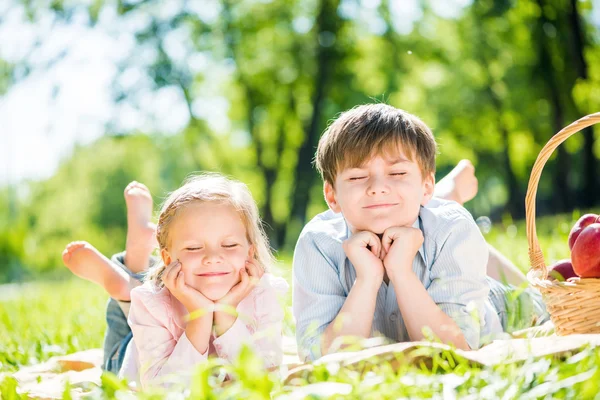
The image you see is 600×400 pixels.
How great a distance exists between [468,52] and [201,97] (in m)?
8.69

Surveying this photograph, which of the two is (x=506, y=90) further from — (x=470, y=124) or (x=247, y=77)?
(x=247, y=77)

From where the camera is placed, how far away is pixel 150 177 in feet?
108

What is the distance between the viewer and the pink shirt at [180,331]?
2.47 m

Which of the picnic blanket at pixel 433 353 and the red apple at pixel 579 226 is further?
the red apple at pixel 579 226

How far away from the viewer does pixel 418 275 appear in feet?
9.24

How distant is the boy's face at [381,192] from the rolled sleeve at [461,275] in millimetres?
204

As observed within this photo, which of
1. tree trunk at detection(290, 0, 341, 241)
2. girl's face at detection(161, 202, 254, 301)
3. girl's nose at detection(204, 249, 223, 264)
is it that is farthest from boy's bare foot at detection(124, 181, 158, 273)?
tree trunk at detection(290, 0, 341, 241)

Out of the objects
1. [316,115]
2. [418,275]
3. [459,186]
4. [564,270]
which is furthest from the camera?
[316,115]

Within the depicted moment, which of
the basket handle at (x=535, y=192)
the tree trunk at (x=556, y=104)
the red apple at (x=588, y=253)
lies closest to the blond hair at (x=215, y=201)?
the basket handle at (x=535, y=192)

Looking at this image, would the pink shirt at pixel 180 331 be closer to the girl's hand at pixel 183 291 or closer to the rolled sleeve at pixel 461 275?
the girl's hand at pixel 183 291

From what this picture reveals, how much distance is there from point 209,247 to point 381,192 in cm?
71

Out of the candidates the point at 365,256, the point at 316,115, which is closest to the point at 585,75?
the point at 316,115

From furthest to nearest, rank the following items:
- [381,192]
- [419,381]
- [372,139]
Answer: [372,139], [381,192], [419,381]

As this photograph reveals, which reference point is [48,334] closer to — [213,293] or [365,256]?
[213,293]
